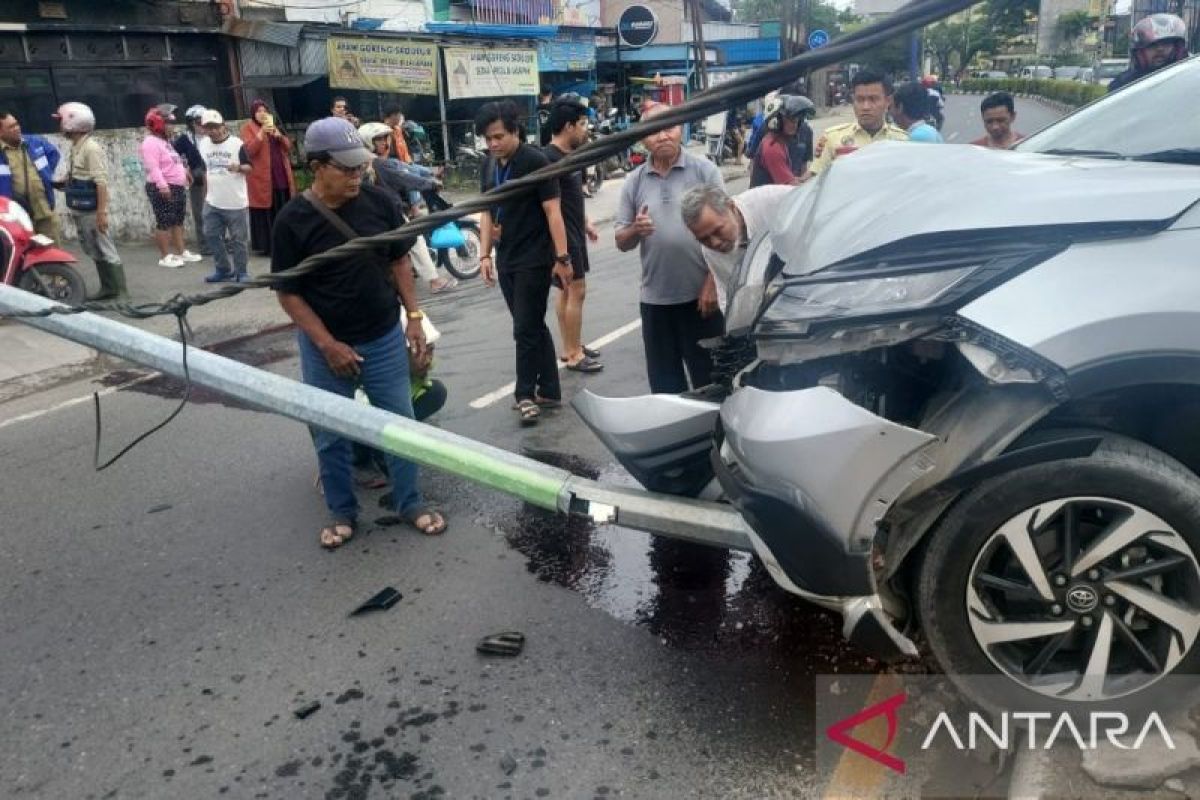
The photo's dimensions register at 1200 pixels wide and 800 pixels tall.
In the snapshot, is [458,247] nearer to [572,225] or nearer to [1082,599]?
[572,225]

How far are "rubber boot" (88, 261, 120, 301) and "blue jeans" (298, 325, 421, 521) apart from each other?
20.9 feet

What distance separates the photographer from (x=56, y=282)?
28.3ft

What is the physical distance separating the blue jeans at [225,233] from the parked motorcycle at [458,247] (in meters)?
2.08

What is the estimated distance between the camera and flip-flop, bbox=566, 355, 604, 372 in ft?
22.7

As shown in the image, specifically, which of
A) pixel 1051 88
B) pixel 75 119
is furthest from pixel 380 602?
pixel 1051 88

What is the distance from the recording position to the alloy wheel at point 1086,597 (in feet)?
8.03

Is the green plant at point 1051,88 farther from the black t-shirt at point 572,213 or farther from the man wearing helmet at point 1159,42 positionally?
the black t-shirt at point 572,213

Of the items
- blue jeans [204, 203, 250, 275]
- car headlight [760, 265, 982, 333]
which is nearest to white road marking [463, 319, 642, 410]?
car headlight [760, 265, 982, 333]

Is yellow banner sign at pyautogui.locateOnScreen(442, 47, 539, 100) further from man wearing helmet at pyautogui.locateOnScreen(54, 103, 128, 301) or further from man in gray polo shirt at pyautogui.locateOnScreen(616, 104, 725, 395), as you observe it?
man in gray polo shirt at pyautogui.locateOnScreen(616, 104, 725, 395)

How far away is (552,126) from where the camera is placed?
618 centimetres

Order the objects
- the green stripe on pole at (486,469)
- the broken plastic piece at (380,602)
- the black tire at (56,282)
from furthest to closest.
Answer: the black tire at (56,282) < the broken plastic piece at (380,602) < the green stripe on pole at (486,469)

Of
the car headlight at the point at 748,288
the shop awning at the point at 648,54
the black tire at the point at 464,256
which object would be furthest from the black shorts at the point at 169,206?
the shop awning at the point at 648,54

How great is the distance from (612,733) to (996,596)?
1167 millimetres

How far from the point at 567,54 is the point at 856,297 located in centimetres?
2405
